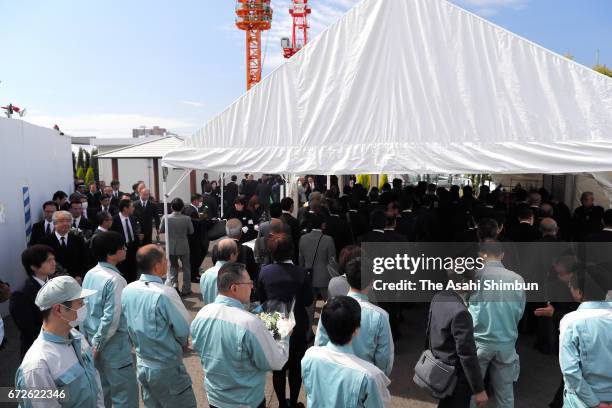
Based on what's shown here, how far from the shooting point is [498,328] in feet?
10.6

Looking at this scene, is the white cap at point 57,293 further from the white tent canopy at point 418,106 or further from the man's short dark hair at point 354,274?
the white tent canopy at point 418,106

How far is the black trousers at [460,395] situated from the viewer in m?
2.91

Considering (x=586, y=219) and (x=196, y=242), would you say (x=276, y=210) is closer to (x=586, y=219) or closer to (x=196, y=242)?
(x=196, y=242)

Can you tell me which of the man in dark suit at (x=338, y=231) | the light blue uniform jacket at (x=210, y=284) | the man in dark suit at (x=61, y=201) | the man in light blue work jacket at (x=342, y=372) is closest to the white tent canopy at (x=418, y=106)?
the man in dark suit at (x=338, y=231)

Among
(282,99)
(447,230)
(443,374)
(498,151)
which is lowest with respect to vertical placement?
(443,374)

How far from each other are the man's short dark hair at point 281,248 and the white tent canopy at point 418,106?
155 cm

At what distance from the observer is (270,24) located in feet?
148

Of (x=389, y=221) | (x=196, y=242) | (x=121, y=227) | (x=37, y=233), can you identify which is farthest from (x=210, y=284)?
(x=196, y=242)

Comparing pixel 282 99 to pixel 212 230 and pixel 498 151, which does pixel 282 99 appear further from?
pixel 212 230

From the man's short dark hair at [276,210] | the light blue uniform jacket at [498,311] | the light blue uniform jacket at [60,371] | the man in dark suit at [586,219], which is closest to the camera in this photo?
the light blue uniform jacket at [60,371]

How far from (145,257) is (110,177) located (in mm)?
20057

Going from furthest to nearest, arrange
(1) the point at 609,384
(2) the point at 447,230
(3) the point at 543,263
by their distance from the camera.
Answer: (2) the point at 447,230 → (3) the point at 543,263 → (1) the point at 609,384

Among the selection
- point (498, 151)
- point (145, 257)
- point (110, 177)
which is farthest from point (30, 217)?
point (110, 177)

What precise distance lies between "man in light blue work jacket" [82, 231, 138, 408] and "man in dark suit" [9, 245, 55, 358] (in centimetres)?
39
